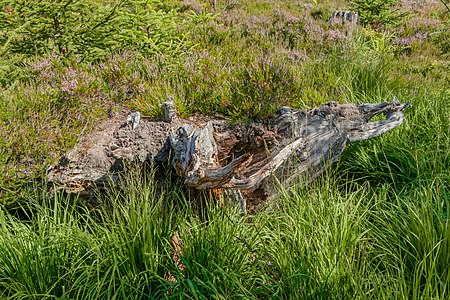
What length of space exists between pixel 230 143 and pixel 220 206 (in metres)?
0.96

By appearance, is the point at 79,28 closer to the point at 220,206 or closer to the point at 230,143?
the point at 230,143

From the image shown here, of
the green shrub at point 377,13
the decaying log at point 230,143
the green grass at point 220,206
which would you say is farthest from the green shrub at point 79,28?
the green shrub at point 377,13

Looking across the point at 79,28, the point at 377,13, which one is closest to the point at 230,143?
the point at 79,28

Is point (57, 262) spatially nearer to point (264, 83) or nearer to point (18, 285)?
point (18, 285)

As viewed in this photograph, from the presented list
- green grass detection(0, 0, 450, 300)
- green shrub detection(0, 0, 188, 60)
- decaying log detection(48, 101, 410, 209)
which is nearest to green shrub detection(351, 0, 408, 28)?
green grass detection(0, 0, 450, 300)

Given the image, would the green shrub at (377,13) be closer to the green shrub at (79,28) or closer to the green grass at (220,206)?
the green grass at (220,206)

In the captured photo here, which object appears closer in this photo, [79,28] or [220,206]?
[220,206]

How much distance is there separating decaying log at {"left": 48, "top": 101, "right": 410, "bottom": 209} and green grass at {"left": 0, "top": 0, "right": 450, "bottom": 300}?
0.18 metres

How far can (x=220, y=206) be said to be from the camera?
3.79 metres

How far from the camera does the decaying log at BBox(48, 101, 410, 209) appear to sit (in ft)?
13.7

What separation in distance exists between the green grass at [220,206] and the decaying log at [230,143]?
0.18m

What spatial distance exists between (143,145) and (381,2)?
982 centimetres

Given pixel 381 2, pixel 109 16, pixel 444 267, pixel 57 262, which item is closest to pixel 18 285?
pixel 57 262

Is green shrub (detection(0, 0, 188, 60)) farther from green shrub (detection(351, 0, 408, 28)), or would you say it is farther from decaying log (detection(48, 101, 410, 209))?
green shrub (detection(351, 0, 408, 28))
